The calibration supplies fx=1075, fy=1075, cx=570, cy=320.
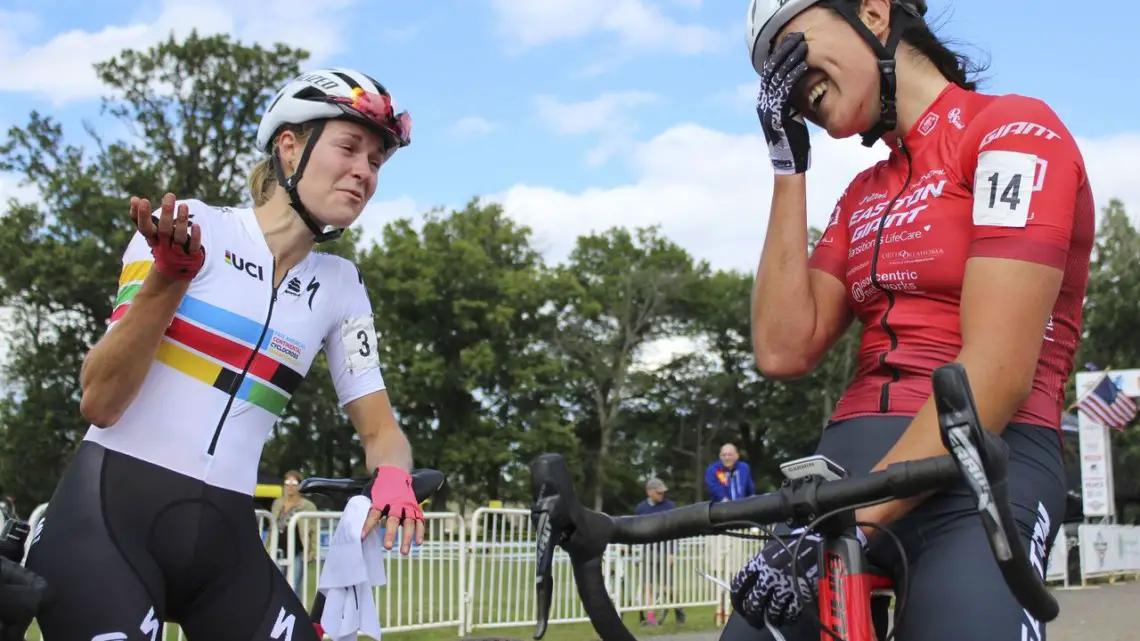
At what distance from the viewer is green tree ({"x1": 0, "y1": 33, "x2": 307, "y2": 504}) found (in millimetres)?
34344

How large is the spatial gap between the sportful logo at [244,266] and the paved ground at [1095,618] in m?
7.23

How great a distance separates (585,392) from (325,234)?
53.5m

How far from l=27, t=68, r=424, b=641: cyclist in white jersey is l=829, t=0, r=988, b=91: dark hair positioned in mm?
1685

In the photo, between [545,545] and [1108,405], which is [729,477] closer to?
[545,545]

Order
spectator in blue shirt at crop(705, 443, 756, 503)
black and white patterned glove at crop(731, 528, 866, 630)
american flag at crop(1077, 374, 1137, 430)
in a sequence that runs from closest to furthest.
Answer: black and white patterned glove at crop(731, 528, 866, 630), spectator in blue shirt at crop(705, 443, 756, 503), american flag at crop(1077, 374, 1137, 430)

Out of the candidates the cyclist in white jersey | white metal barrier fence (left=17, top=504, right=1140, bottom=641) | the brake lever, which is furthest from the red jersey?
white metal barrier fence (left=17, top=504, right=1140, bottom=641)

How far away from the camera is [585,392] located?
2238 inches

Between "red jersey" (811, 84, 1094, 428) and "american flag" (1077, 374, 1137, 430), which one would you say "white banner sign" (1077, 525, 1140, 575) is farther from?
"red jersey" (811, 84, 1094, 428)

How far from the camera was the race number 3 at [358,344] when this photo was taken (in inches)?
142

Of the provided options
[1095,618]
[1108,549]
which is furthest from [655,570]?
[1108,549]

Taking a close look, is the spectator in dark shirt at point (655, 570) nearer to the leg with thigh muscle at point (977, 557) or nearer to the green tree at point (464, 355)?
the leg with thigh muscle at point (977, 557)

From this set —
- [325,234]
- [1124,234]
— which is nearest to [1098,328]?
[1124,234]

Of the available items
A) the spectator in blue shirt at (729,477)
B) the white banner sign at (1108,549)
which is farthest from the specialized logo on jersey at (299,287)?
the white banner sign at (1108,549)

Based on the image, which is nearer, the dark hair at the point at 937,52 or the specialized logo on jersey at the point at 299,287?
the dark hair at the point at 937,52
